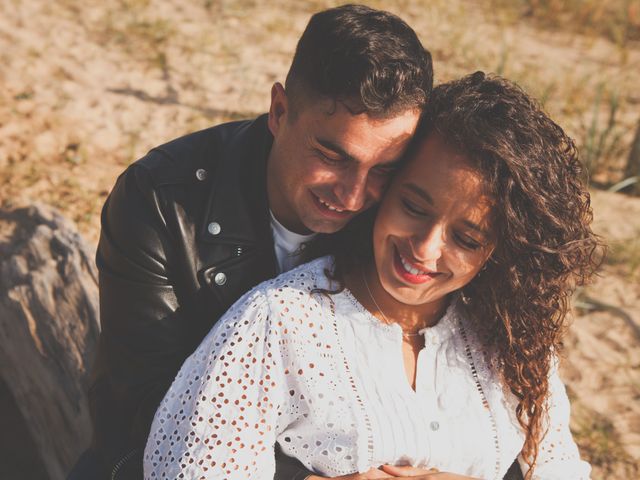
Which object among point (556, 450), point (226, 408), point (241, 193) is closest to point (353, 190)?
point (241, 193)

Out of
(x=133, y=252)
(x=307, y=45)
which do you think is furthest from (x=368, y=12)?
(x=133, y=252)

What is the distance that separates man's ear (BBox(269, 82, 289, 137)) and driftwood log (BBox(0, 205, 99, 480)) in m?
1.35

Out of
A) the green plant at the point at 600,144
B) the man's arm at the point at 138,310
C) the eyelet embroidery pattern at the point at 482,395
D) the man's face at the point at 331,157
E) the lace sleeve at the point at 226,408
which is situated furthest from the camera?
the green plant at the point at 600,144

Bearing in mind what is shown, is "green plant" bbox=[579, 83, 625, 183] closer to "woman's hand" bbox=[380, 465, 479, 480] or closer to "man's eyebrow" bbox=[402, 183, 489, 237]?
"man's eyebrow" bbox=[402, 183, 489, 237]

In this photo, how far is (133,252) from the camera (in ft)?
8.87

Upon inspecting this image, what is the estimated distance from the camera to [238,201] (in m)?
2.82

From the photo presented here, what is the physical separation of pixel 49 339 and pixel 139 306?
1.19m

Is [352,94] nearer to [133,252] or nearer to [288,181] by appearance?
[288,181]

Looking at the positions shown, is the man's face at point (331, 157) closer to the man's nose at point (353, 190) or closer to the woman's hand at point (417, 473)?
the man's nose at point (353, 190)

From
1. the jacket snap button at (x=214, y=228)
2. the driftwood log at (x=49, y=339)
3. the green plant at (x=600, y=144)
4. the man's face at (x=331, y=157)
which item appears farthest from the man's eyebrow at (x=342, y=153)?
the green plant at (x=600, y=144)

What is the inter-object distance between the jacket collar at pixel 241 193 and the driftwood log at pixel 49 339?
3.73 feet

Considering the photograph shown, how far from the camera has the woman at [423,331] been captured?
2.32 metres

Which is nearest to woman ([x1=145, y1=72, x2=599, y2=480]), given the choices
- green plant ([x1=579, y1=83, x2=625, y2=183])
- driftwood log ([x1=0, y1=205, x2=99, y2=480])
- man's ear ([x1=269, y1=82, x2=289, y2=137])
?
man's ear ([x1=269, y1=82, x2=289, y2=137])

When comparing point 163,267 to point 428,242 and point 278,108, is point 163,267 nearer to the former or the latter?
point 278,108
